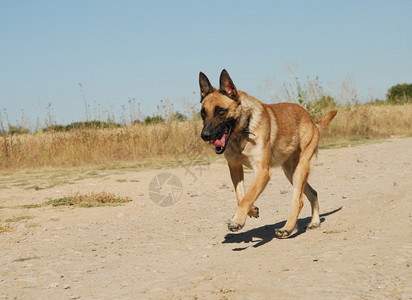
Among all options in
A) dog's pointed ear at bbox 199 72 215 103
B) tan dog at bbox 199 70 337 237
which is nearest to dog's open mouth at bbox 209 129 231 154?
tan dog at bbox 199 70 337 237

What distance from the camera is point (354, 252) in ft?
13.4

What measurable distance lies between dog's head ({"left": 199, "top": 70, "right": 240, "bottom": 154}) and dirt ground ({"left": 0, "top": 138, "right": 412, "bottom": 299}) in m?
1.21

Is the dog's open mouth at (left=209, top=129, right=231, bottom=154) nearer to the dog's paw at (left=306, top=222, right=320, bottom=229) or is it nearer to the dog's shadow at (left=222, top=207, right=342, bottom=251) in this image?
the dog's shadow at (left=222, top=207, right=342, bottom=251)

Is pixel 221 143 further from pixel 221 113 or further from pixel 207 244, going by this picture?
pixel 207 244

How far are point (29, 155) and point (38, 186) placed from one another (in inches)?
187

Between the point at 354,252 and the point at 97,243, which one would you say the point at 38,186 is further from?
the point at 354,252

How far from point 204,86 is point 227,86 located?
37 cm

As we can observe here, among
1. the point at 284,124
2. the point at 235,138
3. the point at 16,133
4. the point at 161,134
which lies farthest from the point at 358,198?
the point at 16,133

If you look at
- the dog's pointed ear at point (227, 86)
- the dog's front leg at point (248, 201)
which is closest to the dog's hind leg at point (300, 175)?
the dog's front leg at point (248, 201)
